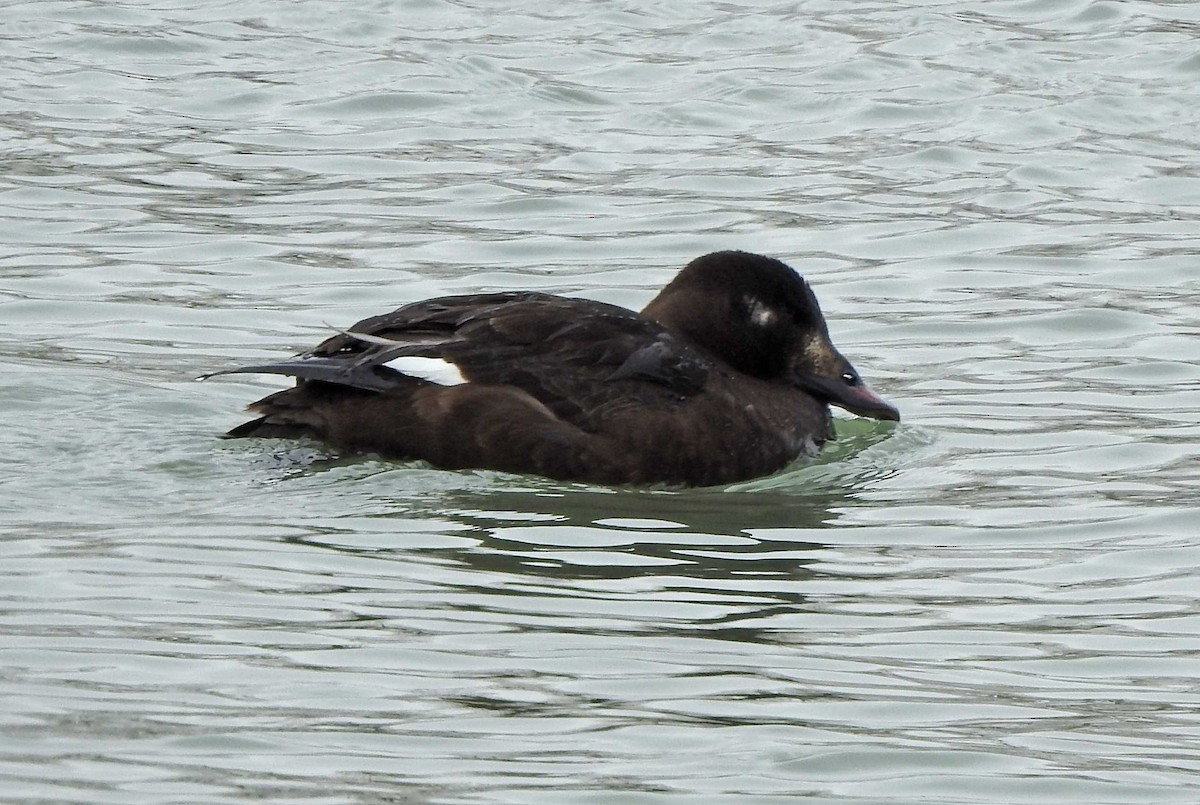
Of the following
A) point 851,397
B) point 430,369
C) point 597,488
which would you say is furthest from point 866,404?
point 430,369

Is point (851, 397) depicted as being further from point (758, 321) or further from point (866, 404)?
point (758, 321)

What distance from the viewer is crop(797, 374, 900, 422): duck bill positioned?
8.54 metres

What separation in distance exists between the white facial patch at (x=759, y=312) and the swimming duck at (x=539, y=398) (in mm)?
74

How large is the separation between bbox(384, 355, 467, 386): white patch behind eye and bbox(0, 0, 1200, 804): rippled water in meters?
0.33

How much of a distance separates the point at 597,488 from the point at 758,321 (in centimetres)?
110

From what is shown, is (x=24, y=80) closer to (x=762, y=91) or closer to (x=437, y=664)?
(x=762, y=91)

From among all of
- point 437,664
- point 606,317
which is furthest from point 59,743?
point 606,317

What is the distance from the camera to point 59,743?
5.05 metres

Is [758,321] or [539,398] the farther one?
[758,321]

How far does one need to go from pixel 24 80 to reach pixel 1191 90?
23.8ft

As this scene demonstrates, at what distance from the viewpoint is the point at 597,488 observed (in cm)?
782

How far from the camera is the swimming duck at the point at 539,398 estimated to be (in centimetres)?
782

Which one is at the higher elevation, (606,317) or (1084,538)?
(606,317)

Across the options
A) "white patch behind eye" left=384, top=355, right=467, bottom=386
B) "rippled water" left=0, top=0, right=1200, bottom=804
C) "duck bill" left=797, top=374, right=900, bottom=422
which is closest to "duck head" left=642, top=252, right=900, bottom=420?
"duck bill" left=797, top=374, right=900, bottom=422
